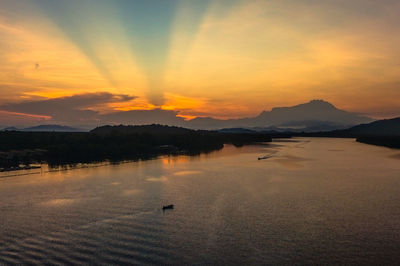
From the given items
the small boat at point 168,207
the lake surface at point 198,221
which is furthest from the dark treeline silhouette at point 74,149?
the small boat at point 168,207

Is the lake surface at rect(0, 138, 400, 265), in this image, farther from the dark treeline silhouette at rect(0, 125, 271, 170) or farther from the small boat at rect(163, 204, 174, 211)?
the dark treeline silhouette at rect(0, 125, 271, 170)

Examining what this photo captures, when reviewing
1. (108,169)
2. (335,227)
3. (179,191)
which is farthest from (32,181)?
(335,227)

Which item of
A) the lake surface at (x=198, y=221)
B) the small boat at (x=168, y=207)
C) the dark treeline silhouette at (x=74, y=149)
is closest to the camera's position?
the lake surface at (x=198, y=221)

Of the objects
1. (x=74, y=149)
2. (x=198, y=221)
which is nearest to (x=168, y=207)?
(x=198, y=221)

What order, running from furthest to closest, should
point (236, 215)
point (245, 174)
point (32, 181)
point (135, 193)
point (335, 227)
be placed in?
point (245, 174), point (32, 181), point (135, 193), point (236, 215), point (335, 227)

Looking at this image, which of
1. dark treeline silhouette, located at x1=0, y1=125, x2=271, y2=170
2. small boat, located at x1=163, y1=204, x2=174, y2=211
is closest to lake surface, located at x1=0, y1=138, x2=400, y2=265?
small boat, located at x1=163, y1=204, x2=174, y2=211

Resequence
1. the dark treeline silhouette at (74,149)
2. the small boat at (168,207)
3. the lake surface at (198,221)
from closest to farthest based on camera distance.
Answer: the lake surface at (198,221) → the small boat at (168,207) → the dark treeline silhouette at (74,149)

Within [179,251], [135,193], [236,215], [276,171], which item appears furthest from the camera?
[276,171]

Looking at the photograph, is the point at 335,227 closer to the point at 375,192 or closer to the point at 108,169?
the point at 375,192

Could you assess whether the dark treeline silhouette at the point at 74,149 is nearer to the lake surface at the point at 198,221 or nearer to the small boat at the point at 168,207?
the lake surface at the point at 198,221
